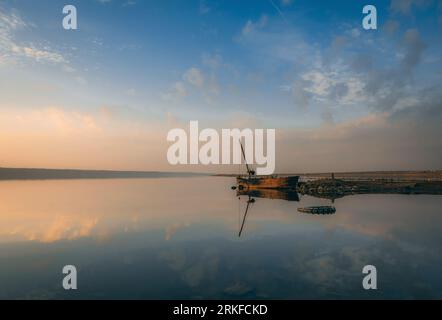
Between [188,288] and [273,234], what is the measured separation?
652 inches

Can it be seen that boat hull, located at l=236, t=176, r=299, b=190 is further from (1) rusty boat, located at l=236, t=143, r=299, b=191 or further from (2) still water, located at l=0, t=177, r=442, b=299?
(2) still water, located at l=0, t=177, r=442, b=299

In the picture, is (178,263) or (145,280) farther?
(178,263)

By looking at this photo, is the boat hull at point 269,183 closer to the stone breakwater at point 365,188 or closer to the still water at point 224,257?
the stone breakwater at point 365,188

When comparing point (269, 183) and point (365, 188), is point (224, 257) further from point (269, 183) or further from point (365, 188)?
point (365, 188)

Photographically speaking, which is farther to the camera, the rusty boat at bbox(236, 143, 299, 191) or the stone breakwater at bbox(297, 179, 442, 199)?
the rusty boat at bbox(236, 143, 299, 191)

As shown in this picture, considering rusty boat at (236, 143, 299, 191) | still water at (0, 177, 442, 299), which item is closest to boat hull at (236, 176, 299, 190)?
rusty boat at (236, 143, 299, 191)

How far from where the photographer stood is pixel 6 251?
25.3m

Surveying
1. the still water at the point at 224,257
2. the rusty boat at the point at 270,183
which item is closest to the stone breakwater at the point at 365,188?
the rusty boat at the point at 270,183

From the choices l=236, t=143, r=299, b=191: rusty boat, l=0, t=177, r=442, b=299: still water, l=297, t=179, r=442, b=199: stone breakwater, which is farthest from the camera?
l=236, t=143, r=299, b=191: rusty boat

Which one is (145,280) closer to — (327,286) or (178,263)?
(178,263)

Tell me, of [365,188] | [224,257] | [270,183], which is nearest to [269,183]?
[270,183]

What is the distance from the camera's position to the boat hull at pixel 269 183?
8625cm

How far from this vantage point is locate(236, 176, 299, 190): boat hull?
3396 inches
